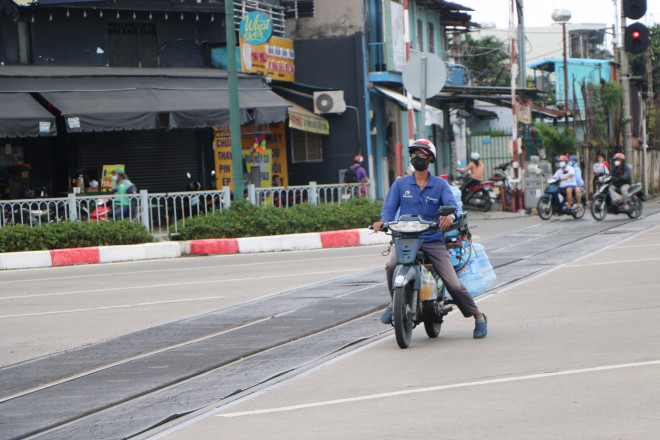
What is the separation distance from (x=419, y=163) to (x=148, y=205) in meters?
11.9

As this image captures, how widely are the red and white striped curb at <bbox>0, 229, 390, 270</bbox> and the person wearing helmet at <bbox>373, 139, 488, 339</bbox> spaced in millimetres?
10347

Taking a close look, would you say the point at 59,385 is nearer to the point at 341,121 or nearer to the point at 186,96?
the point at 186,96

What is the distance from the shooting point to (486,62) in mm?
49781

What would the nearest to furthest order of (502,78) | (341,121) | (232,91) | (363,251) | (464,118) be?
(363,251) < (232,91) < (341,121) < (464,118) < (502,78)

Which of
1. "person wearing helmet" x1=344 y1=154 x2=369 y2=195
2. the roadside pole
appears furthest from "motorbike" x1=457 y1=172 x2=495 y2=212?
the roadside pole

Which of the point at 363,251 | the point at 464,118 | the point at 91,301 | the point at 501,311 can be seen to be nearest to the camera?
the point at 501,311

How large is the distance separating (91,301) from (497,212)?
1830 cm

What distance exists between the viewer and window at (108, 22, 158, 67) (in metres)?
24.2

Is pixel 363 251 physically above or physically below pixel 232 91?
below

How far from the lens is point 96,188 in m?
22.7

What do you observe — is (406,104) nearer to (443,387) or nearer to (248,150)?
(248,150)

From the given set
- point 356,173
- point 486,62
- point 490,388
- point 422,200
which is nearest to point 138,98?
point 356,173

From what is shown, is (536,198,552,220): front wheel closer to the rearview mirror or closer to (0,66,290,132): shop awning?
(0,66,290,132): shop awning

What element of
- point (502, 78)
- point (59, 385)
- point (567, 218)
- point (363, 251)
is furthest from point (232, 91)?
point (502, 78)
